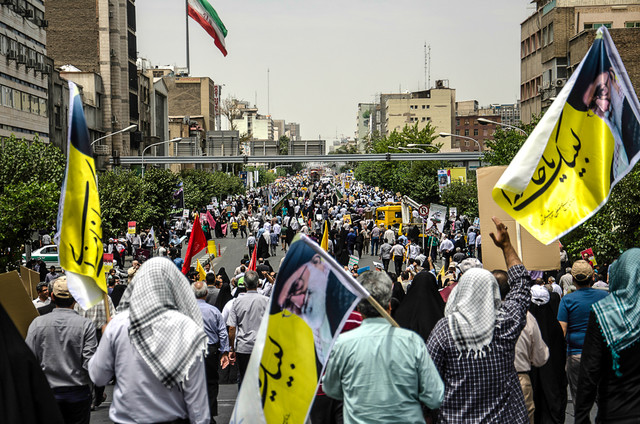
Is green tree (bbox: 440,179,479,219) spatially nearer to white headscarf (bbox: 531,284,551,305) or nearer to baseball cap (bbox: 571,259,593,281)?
white headscarf (bbox: 531,284,551,305)

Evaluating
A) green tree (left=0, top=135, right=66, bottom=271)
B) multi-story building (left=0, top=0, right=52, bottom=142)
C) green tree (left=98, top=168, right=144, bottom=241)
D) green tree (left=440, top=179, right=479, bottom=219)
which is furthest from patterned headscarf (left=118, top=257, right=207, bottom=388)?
multi-story building (left=0, top=0, right=52, bottom=142)

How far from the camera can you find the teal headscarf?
4.94 metres

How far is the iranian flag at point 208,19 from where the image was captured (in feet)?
255

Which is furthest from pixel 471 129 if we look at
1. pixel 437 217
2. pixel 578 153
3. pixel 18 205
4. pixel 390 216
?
pixel 578 153

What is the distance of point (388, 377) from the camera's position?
13.7ft

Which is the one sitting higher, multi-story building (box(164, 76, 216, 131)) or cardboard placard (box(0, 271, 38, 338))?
multi-story building (box(164, 76, 216, 131))

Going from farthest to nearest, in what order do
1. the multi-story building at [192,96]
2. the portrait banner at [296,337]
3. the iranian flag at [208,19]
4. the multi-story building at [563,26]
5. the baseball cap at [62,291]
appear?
1. the multi-story building at [192,96]
2. the iranian flag at [208,19]
3. the multi-story building at [563,26]
4. the baseball cap at [62,291]
5. the portrait banner at [296,337]

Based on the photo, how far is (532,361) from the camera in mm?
6125

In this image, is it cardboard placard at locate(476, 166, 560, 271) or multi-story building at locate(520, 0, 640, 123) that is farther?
multi-story building at locate(520, 0, 640, 123)

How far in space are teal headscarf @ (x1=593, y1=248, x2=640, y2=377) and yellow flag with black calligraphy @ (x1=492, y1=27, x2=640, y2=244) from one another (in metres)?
0.42

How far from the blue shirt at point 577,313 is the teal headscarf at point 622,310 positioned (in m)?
1.87

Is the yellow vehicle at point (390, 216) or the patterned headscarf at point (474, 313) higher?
the patterned headscarf at point (474, 313)

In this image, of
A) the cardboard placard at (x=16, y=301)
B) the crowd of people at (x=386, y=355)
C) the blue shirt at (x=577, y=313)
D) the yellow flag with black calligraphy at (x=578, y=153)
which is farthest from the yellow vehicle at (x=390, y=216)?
the yellow flag with black calligraphy at (x=578, y=153)

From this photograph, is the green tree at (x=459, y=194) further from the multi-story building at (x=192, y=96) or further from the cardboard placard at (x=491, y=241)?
the multi-story building at (x=192, y=96)
